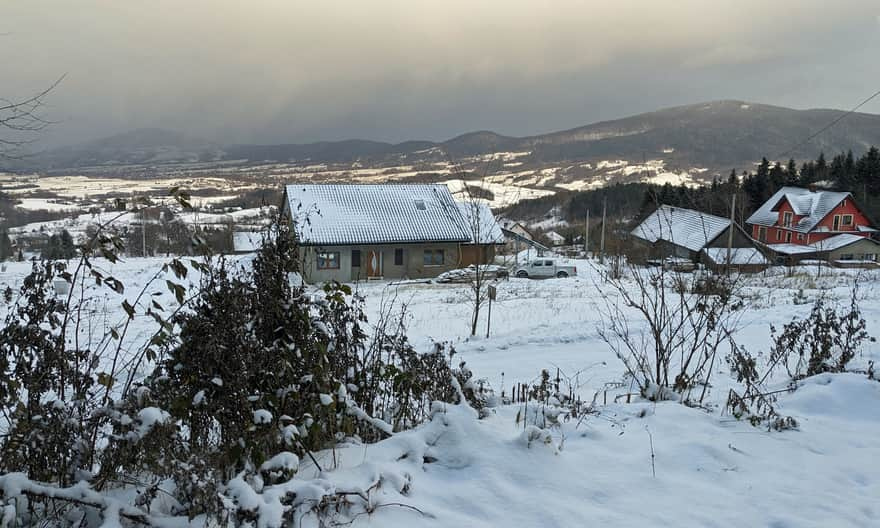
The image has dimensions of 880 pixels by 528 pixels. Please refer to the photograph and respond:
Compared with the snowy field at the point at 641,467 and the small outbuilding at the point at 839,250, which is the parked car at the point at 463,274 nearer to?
the snowy field at the point at 641,467

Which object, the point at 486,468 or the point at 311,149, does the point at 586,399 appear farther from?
the point at 311,149

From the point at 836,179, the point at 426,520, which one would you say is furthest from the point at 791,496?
the point at 836,179

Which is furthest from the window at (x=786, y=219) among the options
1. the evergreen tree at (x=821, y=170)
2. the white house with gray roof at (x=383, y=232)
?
the white house with gray roof at (x=383, y=232)

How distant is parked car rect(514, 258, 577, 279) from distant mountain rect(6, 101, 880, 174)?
574 centimetres

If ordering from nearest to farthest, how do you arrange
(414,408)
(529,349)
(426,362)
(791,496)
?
1. (791,496)
2. (414,408)
3. (426,362)
4. (529,349)

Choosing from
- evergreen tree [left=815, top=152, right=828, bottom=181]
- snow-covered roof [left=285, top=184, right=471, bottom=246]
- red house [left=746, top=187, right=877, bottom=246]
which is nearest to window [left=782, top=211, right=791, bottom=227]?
red house [left=746, top=187, right=877, bottom=246]

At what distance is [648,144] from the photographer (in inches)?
1649

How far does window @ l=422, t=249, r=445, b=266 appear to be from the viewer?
30641mm

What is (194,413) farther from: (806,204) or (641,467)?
(806,204)

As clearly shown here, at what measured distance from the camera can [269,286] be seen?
3.54 meters

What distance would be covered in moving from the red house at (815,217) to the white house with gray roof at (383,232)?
2669 centimetres

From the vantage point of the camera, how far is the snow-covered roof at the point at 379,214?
2911 centimetres

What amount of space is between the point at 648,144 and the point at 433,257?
2129 cm

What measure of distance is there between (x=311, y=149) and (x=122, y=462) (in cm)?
19113
